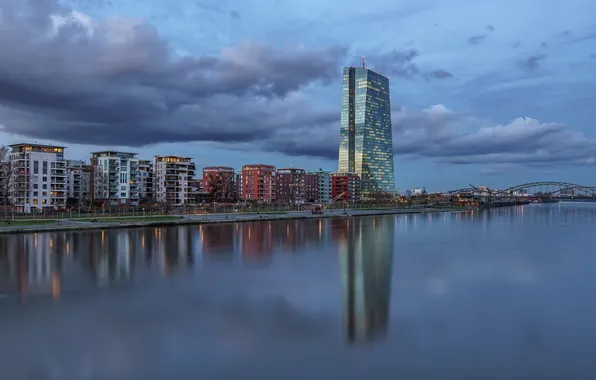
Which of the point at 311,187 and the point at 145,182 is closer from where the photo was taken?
the point at 145,182

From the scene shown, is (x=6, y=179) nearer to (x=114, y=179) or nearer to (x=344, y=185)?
(x=114, y=179)

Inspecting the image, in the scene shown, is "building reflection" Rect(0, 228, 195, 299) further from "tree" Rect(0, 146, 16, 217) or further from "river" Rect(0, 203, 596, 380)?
"tree" Rect(0, 146, 16, 217)

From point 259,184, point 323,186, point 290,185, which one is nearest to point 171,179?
point 259,184

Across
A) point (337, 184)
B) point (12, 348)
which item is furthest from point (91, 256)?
point (337, 184)

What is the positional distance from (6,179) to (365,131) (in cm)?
11008

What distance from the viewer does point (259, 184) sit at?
316ft

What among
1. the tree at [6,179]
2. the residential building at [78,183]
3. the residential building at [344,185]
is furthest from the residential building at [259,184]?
the tree at [6,179]

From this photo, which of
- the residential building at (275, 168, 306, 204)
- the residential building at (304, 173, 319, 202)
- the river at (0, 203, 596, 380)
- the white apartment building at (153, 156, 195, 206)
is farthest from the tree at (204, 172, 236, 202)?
the river at (0, 203, 596, 380)

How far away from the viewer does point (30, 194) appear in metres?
52.7

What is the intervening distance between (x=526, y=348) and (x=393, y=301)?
13.2 feet

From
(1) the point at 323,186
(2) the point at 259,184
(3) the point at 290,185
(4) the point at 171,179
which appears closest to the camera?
(4) the point at 171,179

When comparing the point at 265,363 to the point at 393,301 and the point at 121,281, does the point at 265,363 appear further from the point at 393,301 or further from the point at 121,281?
the point at 121,281

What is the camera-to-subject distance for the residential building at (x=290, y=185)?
327 ft

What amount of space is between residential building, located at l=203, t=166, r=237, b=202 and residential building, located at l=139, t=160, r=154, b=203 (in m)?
→ 13.6
